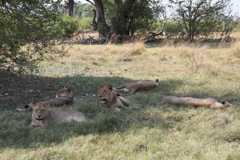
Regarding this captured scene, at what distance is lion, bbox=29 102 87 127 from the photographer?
5684mm

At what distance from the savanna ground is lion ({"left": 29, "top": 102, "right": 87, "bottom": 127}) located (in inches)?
6.8

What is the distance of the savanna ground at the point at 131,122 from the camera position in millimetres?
4676

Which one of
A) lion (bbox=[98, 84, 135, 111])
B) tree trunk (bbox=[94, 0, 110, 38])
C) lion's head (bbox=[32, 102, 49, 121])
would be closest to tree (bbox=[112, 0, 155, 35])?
tree trunk (bbox=[94, 0, 110, 38])

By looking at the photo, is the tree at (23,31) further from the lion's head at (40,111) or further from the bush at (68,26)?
the lion's head at (40,111)

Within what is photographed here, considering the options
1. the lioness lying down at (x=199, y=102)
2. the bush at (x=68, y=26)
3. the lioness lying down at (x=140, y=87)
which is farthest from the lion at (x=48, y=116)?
the bush at (x=68, y=26)

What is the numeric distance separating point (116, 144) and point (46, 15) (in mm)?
4582

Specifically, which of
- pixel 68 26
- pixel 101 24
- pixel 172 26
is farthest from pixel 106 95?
pixel 172 26

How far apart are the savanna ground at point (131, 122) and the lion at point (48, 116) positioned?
0.17 m

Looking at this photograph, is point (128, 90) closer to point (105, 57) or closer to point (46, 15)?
point (46, 15)

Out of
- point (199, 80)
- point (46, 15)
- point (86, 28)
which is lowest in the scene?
point (86, 28)

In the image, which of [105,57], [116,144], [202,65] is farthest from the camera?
[105,57]

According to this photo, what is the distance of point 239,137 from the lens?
16.9ft

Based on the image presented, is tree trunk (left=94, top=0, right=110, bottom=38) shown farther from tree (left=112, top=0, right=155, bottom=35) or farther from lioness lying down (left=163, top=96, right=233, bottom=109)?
lioness lying down (left=163, top=96, right=233, bottom=109)

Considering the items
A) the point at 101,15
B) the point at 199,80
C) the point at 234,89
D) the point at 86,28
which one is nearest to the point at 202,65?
the point at 199,80
